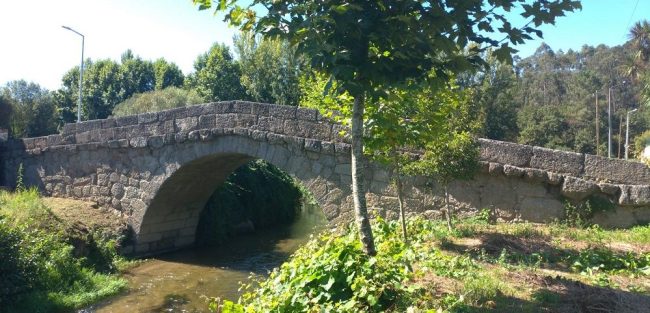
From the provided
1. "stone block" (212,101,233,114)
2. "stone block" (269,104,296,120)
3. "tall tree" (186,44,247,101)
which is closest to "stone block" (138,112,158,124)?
"stone block" (212,101,233,114)

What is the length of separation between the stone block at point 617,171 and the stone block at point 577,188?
0.46 feet

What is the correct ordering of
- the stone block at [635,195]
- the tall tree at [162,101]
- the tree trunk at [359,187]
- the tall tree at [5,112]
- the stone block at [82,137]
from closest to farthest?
the tree trunk at [359,187]
the stone block at [635,195]
the stone block at [82,137]
the tall tree at [162,101]
the tall tree at [5,112]

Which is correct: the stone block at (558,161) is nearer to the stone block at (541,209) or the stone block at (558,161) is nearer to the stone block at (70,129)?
the stone block at (541,209)

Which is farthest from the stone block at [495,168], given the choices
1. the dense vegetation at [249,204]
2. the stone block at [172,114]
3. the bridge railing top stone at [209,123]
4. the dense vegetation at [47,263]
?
the dense vegetation at [249,204]

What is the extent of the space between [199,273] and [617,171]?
7.83m

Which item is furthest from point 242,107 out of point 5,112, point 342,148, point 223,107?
point 5,112

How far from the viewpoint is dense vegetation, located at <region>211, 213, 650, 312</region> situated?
3.79m

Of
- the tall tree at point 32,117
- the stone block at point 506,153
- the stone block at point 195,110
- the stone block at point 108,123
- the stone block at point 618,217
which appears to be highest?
the tall tree at point 32,117

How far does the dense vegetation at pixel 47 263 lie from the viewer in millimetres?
7727

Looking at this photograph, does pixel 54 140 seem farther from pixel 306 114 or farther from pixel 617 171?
pixel 617 171

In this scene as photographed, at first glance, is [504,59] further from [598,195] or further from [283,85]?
[283,85]

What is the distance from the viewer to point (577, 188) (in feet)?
23.1

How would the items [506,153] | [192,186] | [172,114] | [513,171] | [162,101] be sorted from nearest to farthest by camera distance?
1. [513,171]
2. [506,153]
3. [172,114]
4. [192,186]
5. [162,101]

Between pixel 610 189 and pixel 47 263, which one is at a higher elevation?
pixel 610 189
